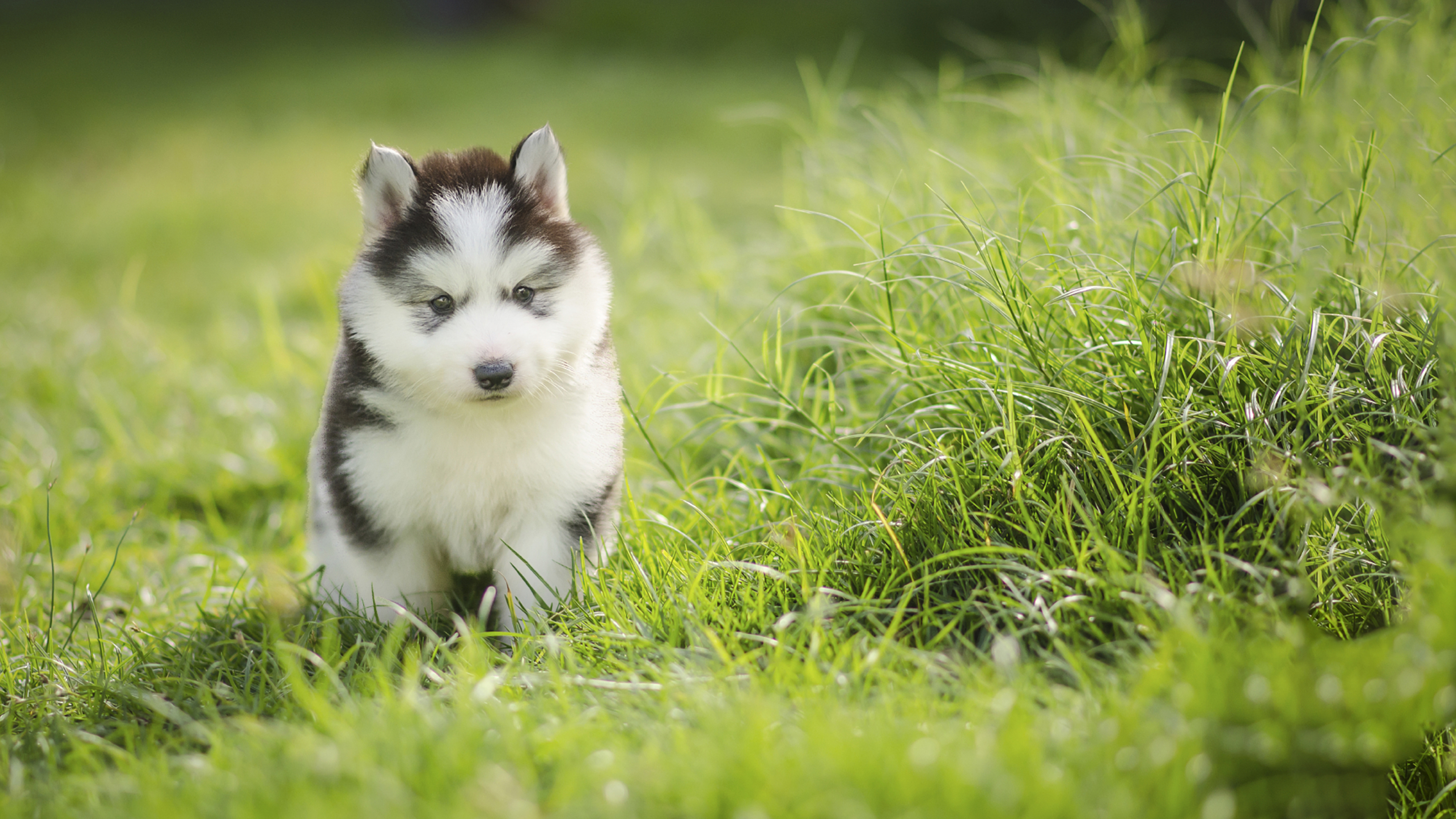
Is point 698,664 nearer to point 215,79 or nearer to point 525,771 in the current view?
point 525,771

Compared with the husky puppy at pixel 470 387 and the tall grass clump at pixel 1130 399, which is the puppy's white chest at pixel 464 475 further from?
the tall grass clump at pixel 1130 399

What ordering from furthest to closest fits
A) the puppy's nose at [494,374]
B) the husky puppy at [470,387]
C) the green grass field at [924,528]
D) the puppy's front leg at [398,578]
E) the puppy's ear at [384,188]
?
the puppy's front leg at [398,578] < the puppy's ear at [384,188] < the husky puppy at [470,387] < the puppy's nose at [494,374] < the green grass field at [924,528]

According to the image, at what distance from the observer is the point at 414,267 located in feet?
8.08

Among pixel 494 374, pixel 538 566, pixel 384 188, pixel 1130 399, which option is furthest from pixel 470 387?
pixel 1130 399

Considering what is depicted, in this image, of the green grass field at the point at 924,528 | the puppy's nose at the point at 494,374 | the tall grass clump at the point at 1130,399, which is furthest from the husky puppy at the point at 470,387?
the tall grass clump at the point at 1130,399

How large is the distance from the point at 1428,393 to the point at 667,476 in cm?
228

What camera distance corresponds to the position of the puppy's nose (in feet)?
7.64

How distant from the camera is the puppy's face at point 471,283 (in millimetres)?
2383

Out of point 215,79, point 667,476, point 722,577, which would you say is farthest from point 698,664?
point 215,79

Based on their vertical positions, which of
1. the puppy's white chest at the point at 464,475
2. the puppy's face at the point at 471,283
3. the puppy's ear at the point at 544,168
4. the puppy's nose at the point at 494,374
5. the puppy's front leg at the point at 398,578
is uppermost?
the puppy's ear at the point at 544,168

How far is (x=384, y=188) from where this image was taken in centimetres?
264

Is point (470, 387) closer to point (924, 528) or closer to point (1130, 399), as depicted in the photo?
point (924, 528)

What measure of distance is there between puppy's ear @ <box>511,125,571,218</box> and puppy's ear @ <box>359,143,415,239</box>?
0.88 ft

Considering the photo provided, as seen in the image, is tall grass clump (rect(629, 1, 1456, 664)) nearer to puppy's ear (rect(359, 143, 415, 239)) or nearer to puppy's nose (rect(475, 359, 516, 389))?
puppy's nose (rect(475, 359, 516, 389))
